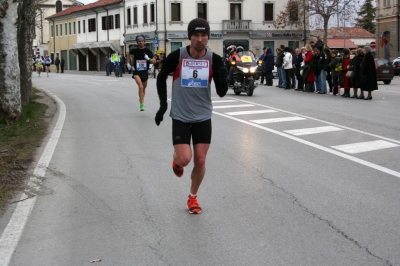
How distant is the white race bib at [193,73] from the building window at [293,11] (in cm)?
5318

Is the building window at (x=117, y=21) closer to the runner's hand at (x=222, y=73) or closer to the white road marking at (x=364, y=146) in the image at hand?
the white road marking at (x=364, y=146)

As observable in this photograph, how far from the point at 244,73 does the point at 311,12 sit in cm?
3698

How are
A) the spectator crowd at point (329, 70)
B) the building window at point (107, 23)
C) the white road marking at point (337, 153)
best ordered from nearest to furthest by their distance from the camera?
the white road marking at point (337, 153)
the spectator crowd at point (329, 70)
the building window at point (107, 23)

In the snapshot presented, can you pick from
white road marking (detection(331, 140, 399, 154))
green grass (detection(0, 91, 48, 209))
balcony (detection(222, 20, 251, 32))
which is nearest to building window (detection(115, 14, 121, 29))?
balcony (detection(222, 20, 251, 32))

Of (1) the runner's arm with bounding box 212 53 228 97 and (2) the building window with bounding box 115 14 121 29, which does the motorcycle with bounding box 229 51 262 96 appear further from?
(2) the building window with bounding box 115 14 121 29

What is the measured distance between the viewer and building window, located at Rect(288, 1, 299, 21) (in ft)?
190

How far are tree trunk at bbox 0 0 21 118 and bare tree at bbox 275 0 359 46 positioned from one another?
41.8 metres

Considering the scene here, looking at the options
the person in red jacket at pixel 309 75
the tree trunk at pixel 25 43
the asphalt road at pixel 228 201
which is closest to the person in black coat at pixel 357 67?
the person in red jacket at pixel 309 75

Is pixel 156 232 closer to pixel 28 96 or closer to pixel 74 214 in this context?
pixel 74 214

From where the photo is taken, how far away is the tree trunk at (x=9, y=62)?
13023 mm

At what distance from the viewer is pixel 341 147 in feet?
33.9

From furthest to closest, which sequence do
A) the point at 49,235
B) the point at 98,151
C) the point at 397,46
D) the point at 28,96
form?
the point at 397,46
the point at 28,96
the point at 98,151
the point at 49,235

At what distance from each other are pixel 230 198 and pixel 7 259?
264 centimetres

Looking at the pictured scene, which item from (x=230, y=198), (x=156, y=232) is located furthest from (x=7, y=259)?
(x=230, y=198)
